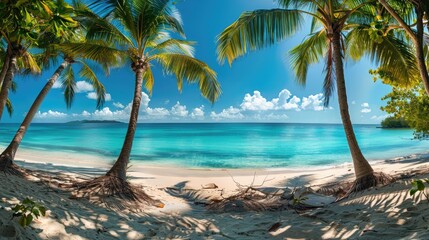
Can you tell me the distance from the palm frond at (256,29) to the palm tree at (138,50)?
1.16 meters

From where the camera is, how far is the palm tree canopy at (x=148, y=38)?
6992 mm

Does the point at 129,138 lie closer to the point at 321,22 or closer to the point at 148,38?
the point at 148,38

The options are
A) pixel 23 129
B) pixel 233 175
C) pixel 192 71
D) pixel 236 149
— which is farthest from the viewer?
pixel 236 149

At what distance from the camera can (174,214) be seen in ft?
17.5

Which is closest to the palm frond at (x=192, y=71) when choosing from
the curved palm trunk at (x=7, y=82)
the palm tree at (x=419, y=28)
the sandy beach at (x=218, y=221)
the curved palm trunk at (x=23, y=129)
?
the curved palm trunk at (x=23, y=129)

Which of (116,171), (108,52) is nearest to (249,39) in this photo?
(108,52)

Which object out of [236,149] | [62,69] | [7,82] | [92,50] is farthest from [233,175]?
[236,149]

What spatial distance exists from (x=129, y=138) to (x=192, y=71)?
2.58 metres

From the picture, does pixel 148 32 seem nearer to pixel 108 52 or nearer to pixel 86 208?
pixel 108 52

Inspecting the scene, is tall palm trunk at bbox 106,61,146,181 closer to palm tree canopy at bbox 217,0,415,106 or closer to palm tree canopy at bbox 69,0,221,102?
palm tree canopy at bbox 69,0,221,102

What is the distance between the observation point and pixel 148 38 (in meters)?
7.55

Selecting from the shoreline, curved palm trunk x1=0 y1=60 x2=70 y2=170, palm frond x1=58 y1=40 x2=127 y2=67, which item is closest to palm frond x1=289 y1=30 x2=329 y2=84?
the shoreline

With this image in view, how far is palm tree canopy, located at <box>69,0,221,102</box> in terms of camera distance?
6.99 meters

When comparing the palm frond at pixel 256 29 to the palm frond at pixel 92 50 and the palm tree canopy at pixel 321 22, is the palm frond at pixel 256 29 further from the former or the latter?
the palm frond at pixel 92 50
